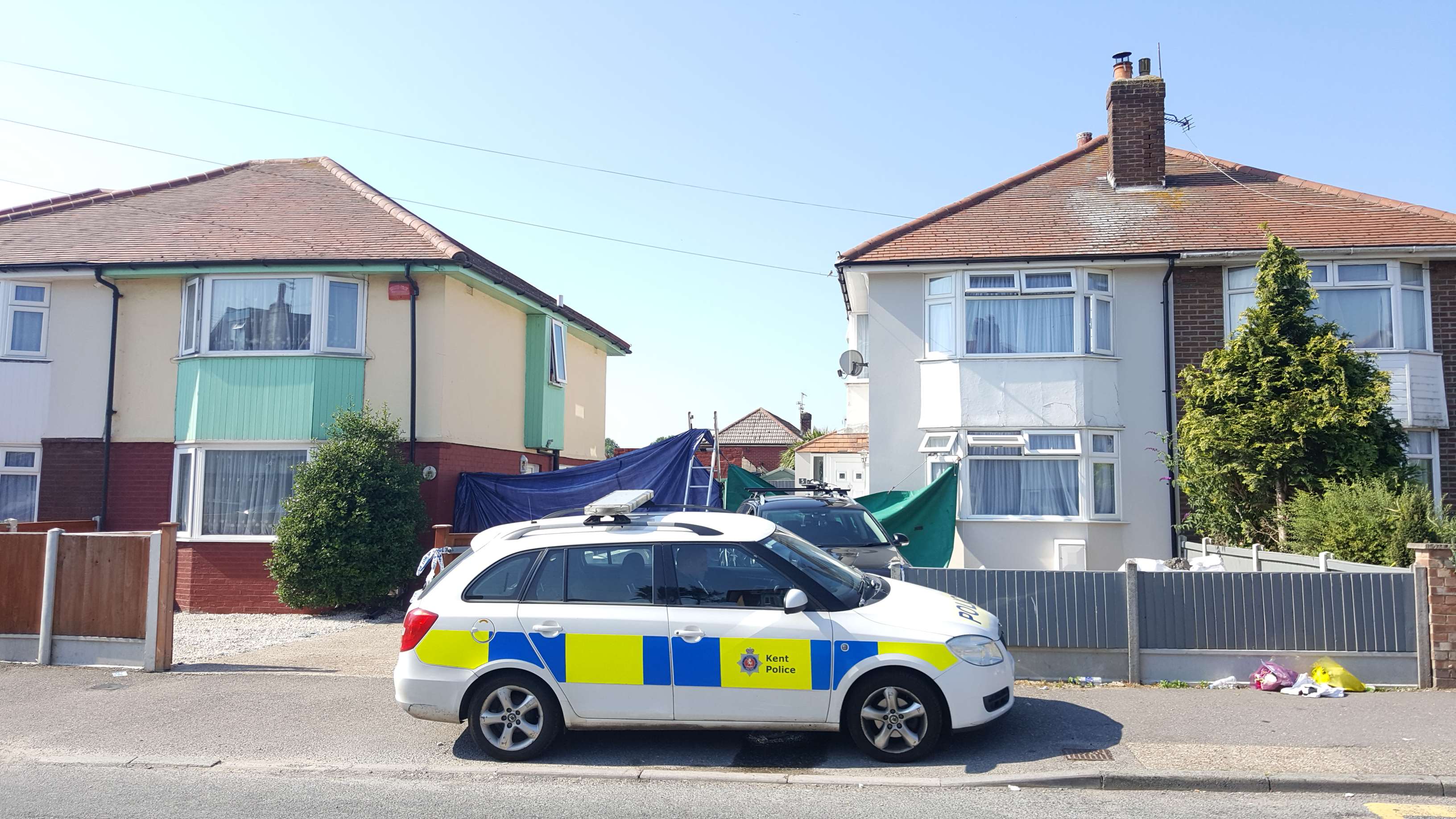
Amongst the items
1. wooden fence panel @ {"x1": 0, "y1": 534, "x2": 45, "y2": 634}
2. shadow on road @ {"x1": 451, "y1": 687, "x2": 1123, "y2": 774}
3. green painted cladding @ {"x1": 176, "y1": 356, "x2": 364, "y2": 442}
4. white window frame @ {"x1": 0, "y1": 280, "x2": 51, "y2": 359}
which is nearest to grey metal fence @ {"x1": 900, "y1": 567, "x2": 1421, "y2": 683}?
shadow on road @ {"x1": 451, "y1": 687, "x2": 1123, "y2": 774}

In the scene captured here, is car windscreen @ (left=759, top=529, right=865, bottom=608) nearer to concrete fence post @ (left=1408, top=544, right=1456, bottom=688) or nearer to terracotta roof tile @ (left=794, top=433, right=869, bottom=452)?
concrete fence post @ (left=1408, top=544, right=1456, bottom=688)

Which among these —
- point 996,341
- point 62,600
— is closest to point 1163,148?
point 996,341

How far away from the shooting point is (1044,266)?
558 inches

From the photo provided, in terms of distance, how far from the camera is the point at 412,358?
13508mm

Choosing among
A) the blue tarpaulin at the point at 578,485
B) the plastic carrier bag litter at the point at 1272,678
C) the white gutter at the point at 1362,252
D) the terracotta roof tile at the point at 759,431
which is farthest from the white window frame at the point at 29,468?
the terracotta roof tile at the point at 759,431

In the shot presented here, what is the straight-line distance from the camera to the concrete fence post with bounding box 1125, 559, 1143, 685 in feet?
26.1

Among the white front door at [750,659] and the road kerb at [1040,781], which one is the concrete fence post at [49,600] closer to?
the white front door at [750,659]

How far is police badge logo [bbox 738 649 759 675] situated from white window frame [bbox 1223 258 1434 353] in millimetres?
10824

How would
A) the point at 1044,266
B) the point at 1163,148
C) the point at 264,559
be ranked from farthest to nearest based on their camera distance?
the point at 1163,148
the point at 1044,266
the point at 264,559

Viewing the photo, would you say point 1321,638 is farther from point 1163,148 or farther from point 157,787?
point 1163,148

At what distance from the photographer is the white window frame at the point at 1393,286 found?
13.5 meters

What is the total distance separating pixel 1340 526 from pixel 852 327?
11.1 m

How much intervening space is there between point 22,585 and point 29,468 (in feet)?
19.5

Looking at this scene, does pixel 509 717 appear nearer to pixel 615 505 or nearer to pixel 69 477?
pixel 615 505
